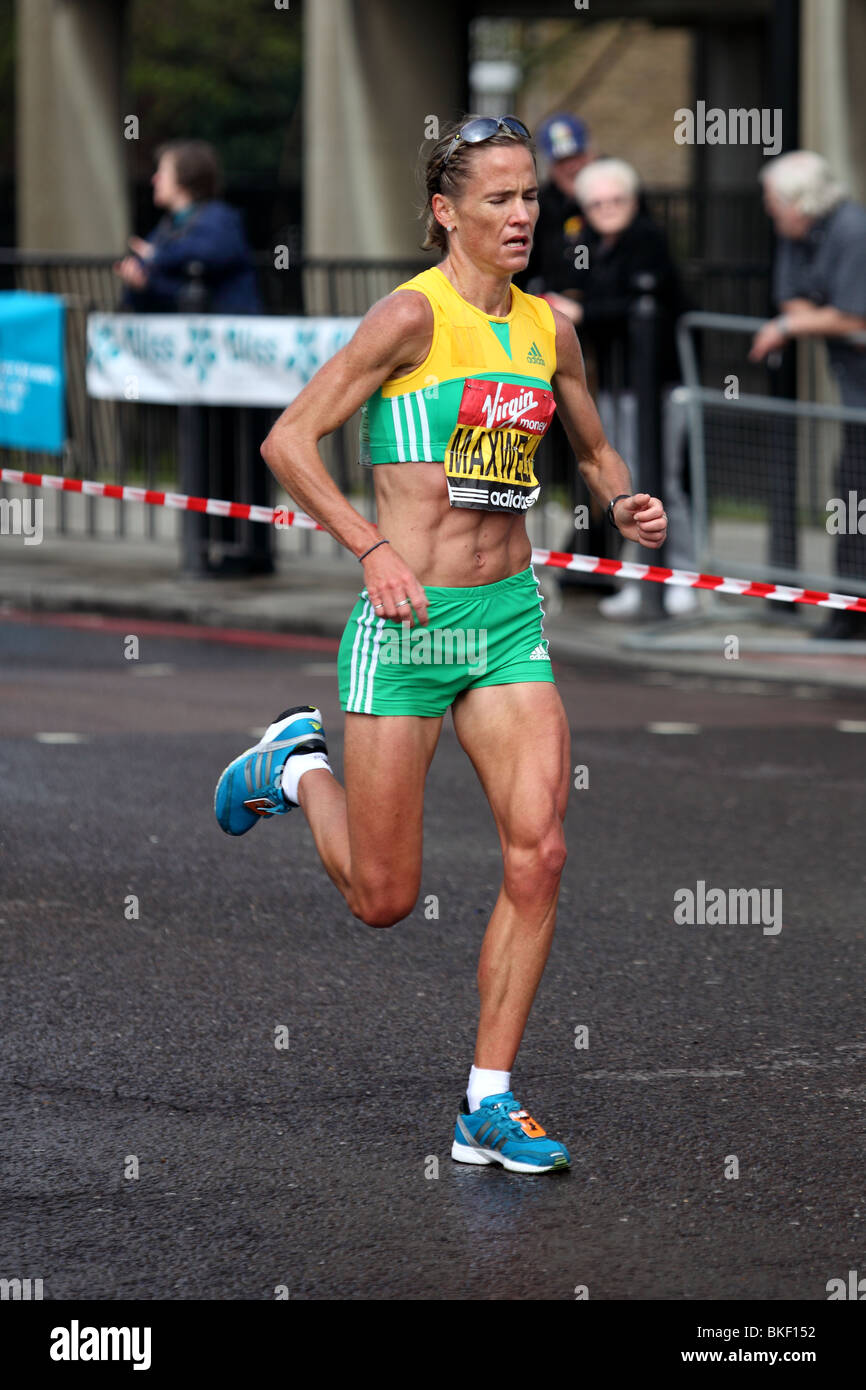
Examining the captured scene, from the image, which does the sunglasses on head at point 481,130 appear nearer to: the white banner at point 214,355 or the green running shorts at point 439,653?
the green running shorts at point 439,653

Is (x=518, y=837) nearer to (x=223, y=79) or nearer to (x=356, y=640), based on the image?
(x=356, y=640)

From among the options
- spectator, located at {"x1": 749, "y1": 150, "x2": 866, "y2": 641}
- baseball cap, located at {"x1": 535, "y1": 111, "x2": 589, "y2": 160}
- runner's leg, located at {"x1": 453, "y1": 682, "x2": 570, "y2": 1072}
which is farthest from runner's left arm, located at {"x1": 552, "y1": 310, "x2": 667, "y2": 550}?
baseball cap, located at {"x1": 535, "y1": 111, "x2": 589, "y2": 160}

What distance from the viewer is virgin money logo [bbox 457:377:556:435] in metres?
4.85

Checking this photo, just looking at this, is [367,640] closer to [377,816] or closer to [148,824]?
[377,816]

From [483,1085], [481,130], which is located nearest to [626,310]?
[481,130]

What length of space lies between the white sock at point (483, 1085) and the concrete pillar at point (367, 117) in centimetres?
1560

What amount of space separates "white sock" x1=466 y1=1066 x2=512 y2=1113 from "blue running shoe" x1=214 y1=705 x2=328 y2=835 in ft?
3.09

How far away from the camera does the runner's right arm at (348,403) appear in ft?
15.7

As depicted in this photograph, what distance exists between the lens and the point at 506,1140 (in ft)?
15.6

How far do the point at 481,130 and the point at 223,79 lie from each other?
37.2 metres

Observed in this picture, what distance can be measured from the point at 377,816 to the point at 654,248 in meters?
8.18

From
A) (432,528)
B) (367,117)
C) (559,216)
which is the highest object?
(367,117)

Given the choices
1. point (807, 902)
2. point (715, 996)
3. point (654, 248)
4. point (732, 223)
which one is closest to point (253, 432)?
point (654, 248)

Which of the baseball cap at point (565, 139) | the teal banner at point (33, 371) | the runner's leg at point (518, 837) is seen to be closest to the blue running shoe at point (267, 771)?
the runner's leg at point (518, 837)
